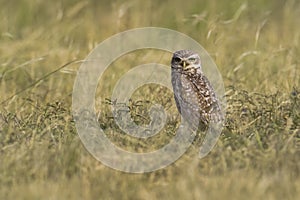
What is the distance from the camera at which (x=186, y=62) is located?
6312 mm

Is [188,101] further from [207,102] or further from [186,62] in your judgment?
[186,62]

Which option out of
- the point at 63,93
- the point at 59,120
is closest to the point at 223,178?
the point at 59,120

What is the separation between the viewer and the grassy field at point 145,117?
193 inches

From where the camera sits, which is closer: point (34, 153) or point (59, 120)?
point (34, 153)

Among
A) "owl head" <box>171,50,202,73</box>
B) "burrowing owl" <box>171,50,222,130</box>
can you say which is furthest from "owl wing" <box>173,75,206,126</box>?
"owl head" <box>171,50,202,73</box>

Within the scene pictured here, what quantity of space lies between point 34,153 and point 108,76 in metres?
2.64

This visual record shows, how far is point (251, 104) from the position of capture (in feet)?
20.6

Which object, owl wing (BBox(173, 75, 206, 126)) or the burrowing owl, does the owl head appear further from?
owl wing (BBox(173, 75, 206, 126))

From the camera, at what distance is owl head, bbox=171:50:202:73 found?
6.32 metres

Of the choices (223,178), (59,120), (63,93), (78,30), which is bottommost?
(223,178)

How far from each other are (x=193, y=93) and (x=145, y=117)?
36 centimetres

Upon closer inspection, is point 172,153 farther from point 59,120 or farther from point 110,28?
point 110,28

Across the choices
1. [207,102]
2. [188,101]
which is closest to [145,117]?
[188,101]

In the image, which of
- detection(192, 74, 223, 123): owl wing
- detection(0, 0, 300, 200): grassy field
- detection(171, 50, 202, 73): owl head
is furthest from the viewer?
detection(171, 50, 202, 73): owl head
